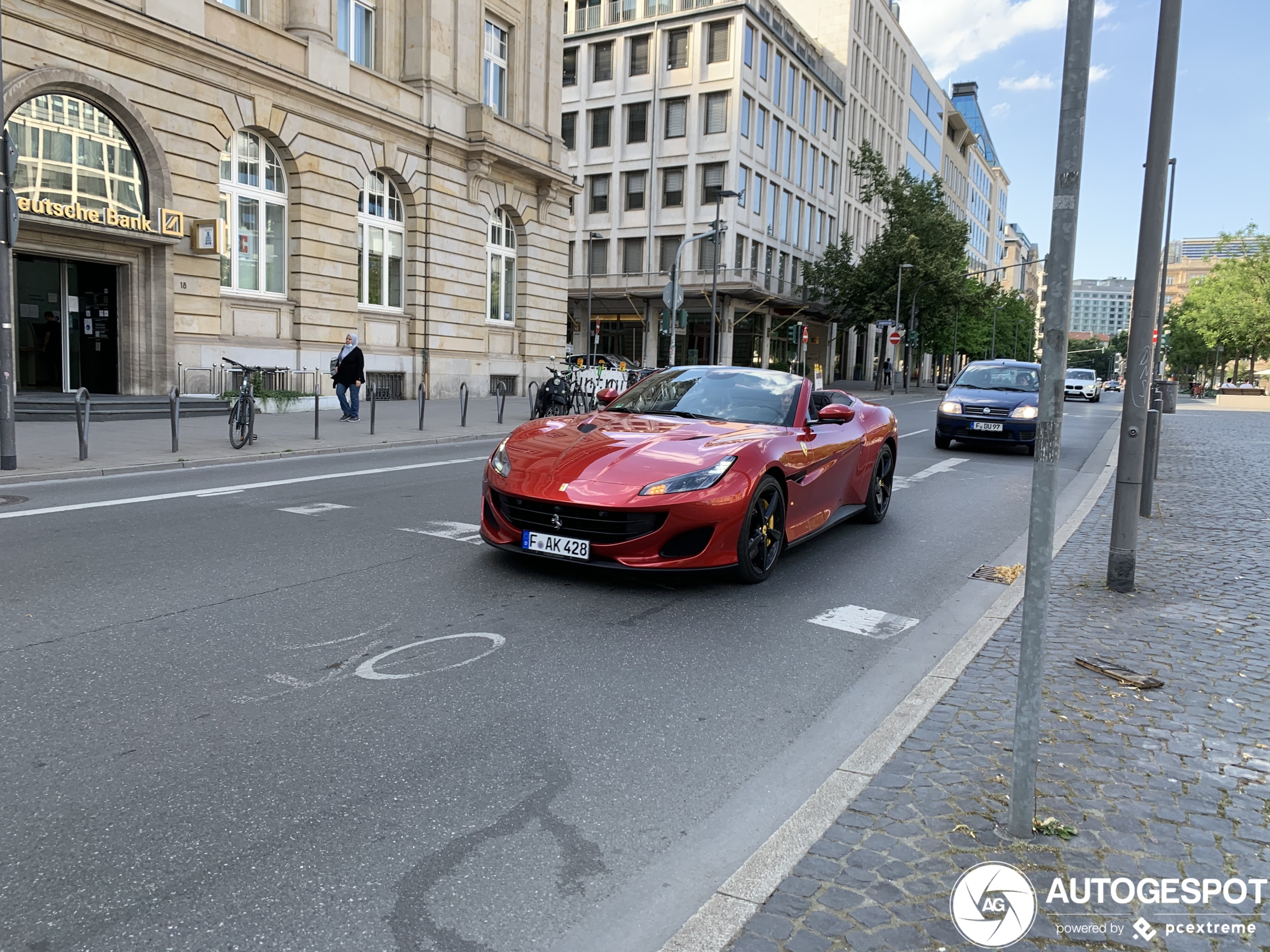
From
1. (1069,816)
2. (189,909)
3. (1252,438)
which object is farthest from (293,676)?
(1252,438)

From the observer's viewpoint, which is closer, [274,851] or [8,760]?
[274,851]

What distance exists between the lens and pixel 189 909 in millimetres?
2520

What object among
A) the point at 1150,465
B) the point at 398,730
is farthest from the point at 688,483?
the point at 1150,465

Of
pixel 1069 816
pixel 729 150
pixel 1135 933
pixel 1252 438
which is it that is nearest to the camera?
pixel 1135 933

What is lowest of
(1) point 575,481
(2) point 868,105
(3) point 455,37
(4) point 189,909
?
(4) point 189,909

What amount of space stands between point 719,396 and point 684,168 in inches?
1878

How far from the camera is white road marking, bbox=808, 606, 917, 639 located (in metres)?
5.57

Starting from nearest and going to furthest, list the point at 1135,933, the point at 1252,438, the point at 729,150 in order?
the point at 1135,933 → the point at 1252,438 → the point at 729,150

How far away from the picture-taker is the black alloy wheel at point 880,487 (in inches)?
355

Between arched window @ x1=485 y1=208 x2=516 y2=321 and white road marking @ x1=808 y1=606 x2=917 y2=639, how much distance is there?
2660 centimetres

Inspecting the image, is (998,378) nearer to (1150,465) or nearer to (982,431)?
(982,431)

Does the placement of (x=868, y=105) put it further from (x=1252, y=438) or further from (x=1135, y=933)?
(x=1135, y=933)

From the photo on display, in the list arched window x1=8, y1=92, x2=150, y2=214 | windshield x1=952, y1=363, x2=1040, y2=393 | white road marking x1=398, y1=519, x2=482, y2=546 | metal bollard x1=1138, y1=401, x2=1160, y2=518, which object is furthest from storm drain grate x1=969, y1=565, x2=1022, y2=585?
arched window x1=8, y1=92, x2=150, y2=214

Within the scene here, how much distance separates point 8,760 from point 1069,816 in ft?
11.8
